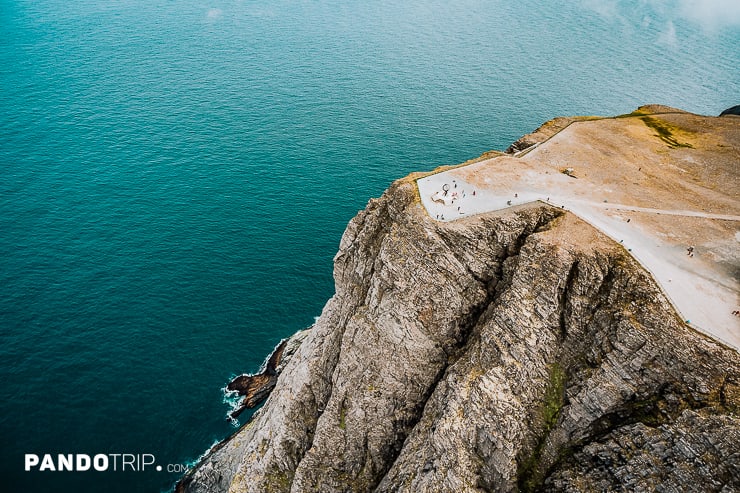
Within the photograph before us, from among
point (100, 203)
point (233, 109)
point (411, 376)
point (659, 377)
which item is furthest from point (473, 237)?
point (233, 109)

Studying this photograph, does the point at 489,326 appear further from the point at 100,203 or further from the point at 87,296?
the point at 100,203

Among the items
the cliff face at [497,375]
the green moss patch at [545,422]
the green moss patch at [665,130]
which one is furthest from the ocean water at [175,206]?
the green moss patch at [665,130]

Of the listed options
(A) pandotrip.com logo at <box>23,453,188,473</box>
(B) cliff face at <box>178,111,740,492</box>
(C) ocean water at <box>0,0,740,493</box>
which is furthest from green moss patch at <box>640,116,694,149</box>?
(A) pandotrip.com logo at <box>23,453,188,473</box>

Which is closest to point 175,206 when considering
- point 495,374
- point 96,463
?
point 96,463

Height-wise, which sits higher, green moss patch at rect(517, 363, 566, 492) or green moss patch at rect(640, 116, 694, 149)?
green moss patch at rect(640, 116, 694, 149)

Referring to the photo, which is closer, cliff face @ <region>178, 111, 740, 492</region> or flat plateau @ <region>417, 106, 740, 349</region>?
cliff face @ <region>178, 111, 740, 492</region>

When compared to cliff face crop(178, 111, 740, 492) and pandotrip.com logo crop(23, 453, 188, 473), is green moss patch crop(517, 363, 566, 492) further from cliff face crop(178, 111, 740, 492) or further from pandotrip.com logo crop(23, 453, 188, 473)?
pandotrip.com logo crop(23, 453, 188, 473)
